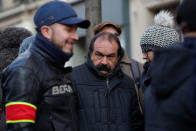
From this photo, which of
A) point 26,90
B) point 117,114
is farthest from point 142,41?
point 26,90

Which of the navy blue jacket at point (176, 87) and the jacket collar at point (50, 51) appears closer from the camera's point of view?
the navy blue jacket at point (176, 87)

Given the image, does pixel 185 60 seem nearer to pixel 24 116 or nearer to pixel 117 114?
pixel 24 116

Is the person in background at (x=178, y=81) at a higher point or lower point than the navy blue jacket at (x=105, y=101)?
higher

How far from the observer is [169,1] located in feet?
36.8

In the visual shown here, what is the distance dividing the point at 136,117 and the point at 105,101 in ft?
1.11

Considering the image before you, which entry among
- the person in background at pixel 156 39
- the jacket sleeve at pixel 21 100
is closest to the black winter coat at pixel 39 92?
the jacket sleeve at pixel 21 100

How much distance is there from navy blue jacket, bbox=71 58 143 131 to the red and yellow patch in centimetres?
76

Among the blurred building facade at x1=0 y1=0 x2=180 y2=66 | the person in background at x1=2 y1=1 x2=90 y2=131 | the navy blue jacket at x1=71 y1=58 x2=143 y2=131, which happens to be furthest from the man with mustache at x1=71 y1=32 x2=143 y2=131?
the blurred building facade at x1=0 y1=0 x2=180 y2=66

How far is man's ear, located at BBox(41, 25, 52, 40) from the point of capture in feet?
12.1

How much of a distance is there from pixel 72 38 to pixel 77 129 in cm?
71

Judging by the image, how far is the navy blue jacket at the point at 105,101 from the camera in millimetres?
4117

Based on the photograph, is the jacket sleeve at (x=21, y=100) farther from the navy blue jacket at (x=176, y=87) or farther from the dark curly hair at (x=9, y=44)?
the dark curly hair at (x=9, y=44)

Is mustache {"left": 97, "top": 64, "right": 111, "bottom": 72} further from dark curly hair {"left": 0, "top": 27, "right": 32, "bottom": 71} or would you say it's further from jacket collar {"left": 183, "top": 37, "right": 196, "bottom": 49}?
jacket collar {"left": 183, "top": 37, "right": 196, "bottom": 49}

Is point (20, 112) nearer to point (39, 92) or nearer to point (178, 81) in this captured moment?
point (39, 92)
